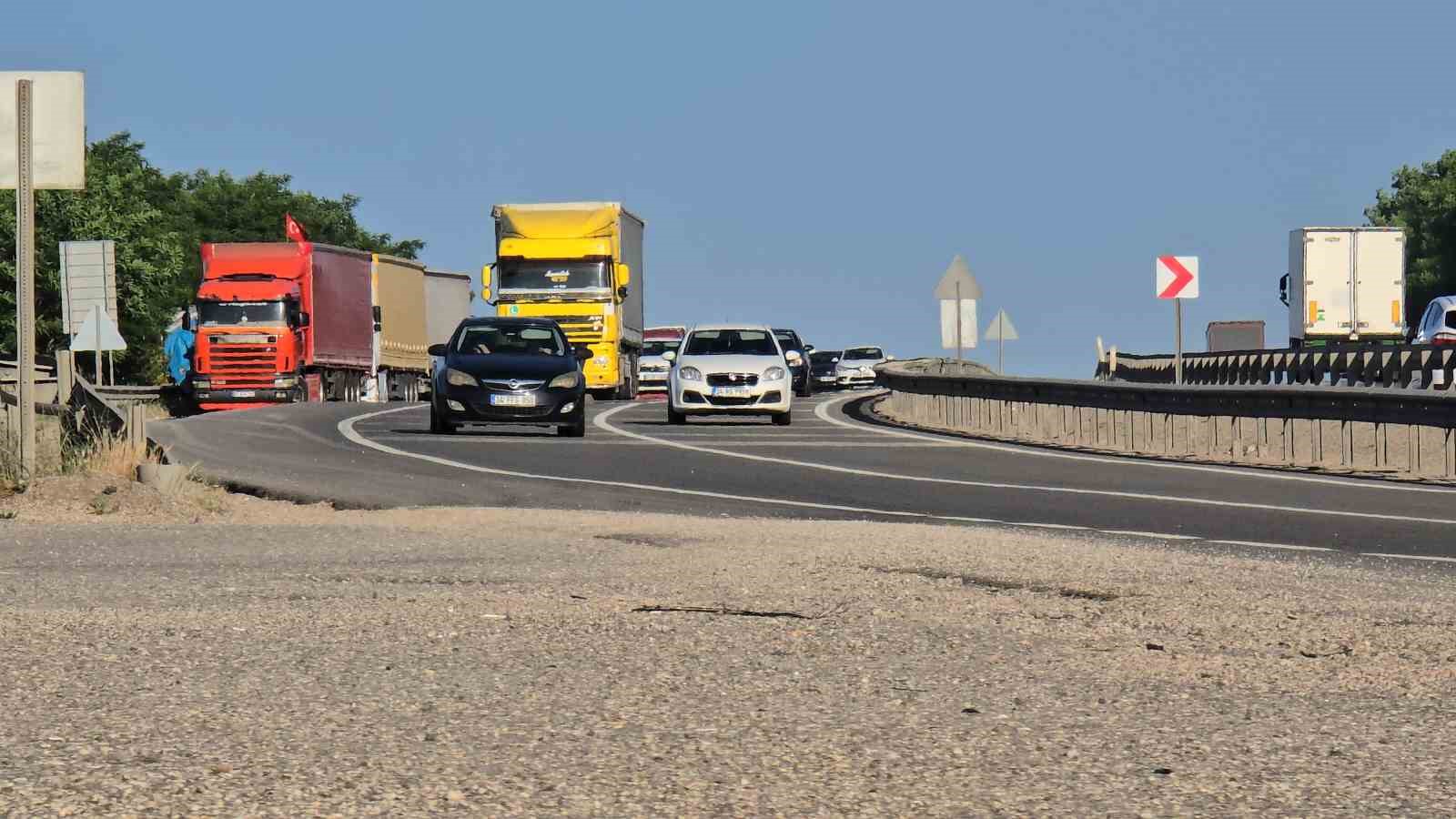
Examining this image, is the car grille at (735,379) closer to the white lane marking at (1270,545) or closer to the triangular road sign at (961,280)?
the triangular road sign at (961,280)

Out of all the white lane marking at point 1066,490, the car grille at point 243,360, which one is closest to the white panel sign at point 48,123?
the white lane marking at point 1066,490

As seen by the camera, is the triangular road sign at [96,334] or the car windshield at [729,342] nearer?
the car windshield at [729,342]

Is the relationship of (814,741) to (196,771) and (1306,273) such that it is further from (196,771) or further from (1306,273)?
(1306,273)

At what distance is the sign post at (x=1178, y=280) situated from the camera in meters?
30.5

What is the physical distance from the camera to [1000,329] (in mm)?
45938

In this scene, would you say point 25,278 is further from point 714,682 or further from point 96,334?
point 96,334

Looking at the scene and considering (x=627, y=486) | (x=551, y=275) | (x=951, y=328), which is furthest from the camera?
(x=551, y=275)

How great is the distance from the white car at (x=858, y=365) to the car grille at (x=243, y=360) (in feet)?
85.8

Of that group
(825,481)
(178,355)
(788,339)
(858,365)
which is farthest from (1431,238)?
(825,481)

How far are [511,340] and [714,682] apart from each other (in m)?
23.5

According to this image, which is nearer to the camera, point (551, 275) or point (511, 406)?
point (511, 406)

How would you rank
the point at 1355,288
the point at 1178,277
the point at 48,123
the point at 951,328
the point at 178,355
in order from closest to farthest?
the point at 48,123 → the point at 1178,277 → the point at 951,328 → the point at 178,355 → the point at 1355,288

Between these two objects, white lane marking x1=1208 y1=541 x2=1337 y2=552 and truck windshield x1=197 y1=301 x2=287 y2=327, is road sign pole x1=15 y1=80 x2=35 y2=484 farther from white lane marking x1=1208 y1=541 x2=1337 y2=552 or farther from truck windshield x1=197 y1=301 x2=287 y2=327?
truck windshield x1=197 y1=301 x2=287 y2=327

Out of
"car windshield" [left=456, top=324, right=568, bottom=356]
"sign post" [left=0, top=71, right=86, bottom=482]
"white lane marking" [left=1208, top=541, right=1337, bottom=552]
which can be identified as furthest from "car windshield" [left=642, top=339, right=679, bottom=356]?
"white lane marking" [left=1208, top=541, right=1337, bottom=552]
